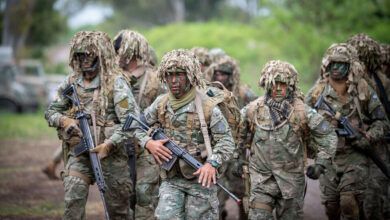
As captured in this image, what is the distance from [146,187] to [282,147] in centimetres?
194

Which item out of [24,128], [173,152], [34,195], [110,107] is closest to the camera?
[173,152]

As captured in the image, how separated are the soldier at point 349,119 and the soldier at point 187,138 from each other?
2098 millimetres

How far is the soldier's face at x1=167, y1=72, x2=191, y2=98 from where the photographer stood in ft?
19.1

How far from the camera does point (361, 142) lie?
23.9 feet

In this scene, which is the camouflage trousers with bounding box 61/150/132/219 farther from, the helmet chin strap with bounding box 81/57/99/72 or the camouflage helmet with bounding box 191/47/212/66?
the camouflage helmet with bounding box 191/47/212/66

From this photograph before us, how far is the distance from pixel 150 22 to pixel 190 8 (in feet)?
13.9

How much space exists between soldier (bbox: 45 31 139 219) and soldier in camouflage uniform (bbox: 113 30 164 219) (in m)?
0.49

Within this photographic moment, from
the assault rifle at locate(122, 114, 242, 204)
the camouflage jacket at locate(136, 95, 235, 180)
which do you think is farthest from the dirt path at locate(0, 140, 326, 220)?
the camouflage jacket at locate(136, 95, 235, 180)

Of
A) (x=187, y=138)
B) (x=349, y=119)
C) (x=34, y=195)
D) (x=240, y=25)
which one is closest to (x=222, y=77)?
(x=349, y=119)

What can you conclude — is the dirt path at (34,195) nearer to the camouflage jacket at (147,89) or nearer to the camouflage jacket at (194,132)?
the camouflage jacket at (147,89)

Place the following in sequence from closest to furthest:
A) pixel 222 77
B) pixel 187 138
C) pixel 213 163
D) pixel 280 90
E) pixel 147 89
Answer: pixel 213 163 → pixel 187 138 → pixel 280 90 → pixel 147 89 → pixel 222 77

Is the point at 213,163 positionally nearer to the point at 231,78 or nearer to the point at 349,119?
the point at 349,119

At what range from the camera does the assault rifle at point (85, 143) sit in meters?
6.14

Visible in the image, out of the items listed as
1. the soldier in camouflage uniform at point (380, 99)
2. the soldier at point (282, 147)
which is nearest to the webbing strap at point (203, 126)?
→ the soldier at point (282, 147)
